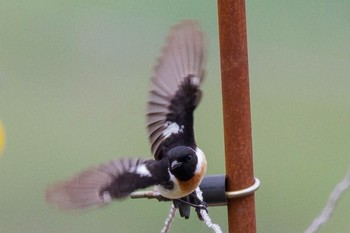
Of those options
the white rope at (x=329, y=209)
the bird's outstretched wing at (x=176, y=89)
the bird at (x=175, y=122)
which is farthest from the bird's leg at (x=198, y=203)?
the white rope at (x=329, y=209)

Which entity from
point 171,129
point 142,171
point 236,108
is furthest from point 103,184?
point 236,108

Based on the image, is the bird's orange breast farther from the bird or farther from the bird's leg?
the bird's leg

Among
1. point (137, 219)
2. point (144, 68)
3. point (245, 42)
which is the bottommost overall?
point (137, 219)

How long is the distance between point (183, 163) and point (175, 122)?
3.6 inches

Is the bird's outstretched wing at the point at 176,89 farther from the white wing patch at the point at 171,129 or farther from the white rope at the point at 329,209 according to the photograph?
the white rope at the point at 329,209

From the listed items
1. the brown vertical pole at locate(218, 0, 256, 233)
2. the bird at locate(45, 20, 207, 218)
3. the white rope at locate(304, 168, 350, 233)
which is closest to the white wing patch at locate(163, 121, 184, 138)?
the bird at locate(45, 20, 207, 218)

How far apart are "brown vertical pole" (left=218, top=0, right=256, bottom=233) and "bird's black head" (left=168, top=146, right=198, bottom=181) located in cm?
13

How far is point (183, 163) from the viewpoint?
137 centimetres

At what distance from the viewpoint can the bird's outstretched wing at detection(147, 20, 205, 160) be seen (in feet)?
4.74

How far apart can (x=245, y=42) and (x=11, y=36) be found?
3264 mm

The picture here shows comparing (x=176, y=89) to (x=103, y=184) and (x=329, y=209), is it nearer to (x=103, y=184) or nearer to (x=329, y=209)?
(x=103, y=184)

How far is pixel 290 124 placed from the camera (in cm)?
440

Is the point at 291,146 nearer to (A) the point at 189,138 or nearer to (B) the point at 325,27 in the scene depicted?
(B) the point at 325,27

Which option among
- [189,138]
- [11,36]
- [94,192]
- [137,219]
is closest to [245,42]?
[189,138]
